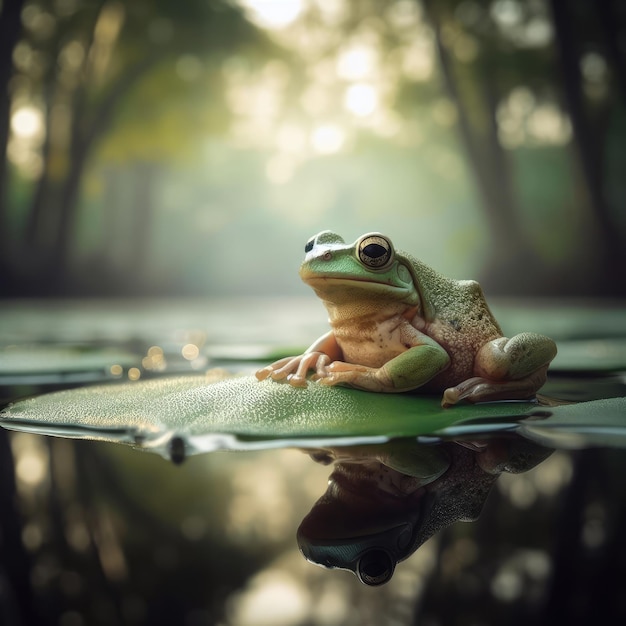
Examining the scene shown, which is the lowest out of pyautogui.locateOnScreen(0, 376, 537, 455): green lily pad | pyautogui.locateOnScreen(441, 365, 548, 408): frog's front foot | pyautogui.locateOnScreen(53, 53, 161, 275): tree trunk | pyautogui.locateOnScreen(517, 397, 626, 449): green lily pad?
pyautogui.locateOnScreen(517, 397, 626, 449): green lily pad

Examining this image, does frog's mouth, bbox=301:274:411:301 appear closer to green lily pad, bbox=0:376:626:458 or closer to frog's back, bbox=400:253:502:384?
frog's back, bbox=400:253:502:384

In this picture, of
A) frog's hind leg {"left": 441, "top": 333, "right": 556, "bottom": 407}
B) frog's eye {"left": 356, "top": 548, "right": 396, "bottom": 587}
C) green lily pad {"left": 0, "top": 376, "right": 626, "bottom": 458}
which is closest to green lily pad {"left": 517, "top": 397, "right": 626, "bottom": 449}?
green lily pad {"left": 0, "top": 376, "right": 626, "bottom": 458}

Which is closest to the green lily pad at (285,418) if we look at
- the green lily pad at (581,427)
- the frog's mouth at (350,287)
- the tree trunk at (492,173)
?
the green lily pad at (581,427)

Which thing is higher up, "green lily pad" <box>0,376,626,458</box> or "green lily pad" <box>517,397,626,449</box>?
"green lily pad" <box>0,376,626,458</box>

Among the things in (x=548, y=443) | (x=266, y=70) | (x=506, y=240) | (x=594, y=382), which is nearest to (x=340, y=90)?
(x=266, y=70)

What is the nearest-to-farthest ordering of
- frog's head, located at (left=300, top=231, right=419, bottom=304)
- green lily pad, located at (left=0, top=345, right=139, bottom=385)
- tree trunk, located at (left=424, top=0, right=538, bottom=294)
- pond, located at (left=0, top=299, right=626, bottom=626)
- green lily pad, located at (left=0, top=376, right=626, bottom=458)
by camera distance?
pond, located at (left=0, top=299, right=626, bottom=626), green lily pad, located at (left=0, top=376, right=626, bottom=458), frog's head, located at (left=300, top=231, right=419, bottom=304), green lily pad, located at (left=0, top=345, right=139, bottom=385), tree trunk, located at (left=424, top=0, right=538, bottom=294)

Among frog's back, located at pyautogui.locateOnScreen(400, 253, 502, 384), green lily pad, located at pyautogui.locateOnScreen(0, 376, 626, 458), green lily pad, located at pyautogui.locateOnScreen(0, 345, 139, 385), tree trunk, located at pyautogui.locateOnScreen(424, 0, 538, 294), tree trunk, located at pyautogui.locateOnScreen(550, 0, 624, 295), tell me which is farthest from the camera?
tree trunk, located at pyautogui.locateOnScreen(424, 0, 538, 294)

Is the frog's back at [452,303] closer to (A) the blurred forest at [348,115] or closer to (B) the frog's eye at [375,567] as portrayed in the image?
(B) the frog's eye at [375,567]

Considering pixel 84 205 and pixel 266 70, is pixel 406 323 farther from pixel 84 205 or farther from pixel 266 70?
pixel 84 205
